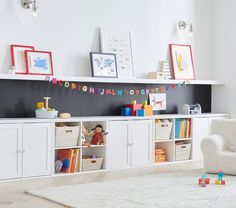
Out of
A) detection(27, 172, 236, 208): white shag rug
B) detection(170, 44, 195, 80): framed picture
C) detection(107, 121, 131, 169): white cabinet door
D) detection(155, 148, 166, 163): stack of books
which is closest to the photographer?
detection(27, 172, 236, 208): white shag rug

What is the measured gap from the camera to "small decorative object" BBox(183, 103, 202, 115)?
710cm

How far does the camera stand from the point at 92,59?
631 centimetres

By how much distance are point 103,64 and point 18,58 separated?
1164 millimetres

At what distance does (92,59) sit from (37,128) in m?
1.28

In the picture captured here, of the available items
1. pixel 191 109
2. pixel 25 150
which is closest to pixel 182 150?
pixel 191 109

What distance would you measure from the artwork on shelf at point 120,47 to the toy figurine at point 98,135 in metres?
0.88

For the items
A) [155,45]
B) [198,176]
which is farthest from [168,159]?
[155,45]

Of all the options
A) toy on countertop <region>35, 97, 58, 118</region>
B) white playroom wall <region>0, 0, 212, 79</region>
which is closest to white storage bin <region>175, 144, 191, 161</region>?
white playroom wall <region>0, 0, 212, 79</region>

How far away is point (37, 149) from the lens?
5559 millimetres

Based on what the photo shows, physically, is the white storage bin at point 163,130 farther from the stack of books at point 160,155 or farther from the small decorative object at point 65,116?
the small decorative object at point 65,116

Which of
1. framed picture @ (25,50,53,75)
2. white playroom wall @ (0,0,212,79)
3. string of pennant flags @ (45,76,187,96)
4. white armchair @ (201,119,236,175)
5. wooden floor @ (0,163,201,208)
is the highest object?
white playroom wall @ (0,0,212,79)

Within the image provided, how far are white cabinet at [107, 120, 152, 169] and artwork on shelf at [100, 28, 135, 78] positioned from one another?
738 mm

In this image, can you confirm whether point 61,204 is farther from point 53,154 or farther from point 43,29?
point 43,29

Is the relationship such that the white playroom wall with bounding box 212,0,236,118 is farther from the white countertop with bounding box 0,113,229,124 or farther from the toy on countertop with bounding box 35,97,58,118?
the toy on countertop with bounding box 35,97,58,118
